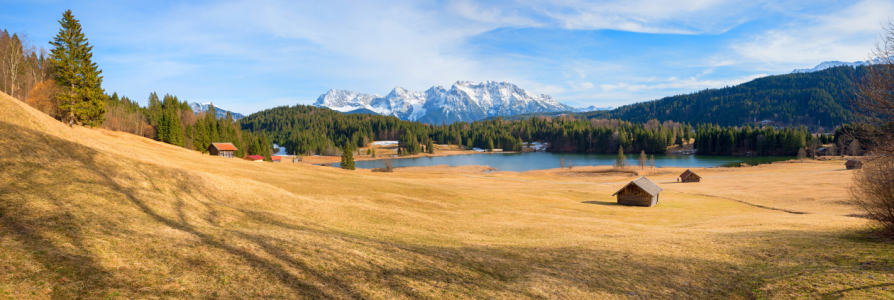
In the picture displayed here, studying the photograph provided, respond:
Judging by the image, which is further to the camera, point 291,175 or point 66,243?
point 291,175

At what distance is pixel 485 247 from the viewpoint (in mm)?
16703

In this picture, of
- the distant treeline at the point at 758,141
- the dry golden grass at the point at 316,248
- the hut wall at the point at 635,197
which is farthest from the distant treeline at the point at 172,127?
the distant treeline at the point at 758,141

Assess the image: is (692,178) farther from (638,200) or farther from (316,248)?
(316,248)

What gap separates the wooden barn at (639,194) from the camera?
4059cm

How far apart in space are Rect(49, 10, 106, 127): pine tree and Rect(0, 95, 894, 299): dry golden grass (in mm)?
42003

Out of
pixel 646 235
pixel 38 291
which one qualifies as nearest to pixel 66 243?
pixel 38 291

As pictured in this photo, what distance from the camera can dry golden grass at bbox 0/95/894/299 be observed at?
30.7ft

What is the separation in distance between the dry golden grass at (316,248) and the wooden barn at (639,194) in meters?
14.0

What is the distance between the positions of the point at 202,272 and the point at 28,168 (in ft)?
41.8

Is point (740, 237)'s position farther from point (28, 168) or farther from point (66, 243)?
point (28, 168)

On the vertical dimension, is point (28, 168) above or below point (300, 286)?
above

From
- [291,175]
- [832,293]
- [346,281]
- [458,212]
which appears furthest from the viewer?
[291,175]

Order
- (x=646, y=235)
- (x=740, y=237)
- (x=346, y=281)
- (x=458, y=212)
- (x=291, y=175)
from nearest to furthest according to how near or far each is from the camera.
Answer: (x=346, y=281) < (x=740, y=237) < (x=646, y=235) < (x=458, y=212) < (x=291, y=175)

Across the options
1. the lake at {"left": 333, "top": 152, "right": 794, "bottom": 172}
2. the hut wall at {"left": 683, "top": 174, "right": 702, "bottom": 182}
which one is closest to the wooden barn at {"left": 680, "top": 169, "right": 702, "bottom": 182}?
the hut wall at {"left": 683, "top": 174, "right": 702, "bottom": 182}
